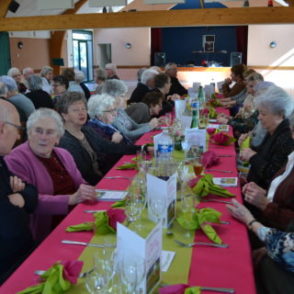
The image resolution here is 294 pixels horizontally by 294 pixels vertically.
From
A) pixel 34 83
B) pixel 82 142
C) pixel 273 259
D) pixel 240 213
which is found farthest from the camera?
pixel 34 83

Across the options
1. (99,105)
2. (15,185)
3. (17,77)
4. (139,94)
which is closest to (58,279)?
(15,185)

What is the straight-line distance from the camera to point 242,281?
1.37 m

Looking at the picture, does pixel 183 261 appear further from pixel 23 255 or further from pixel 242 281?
pixel 23 255

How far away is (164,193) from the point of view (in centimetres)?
168

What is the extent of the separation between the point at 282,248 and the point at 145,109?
326cm

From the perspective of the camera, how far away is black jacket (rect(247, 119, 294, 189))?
280 cm

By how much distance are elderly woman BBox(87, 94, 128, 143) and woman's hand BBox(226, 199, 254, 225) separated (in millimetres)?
1839

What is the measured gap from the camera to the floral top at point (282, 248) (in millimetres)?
1674

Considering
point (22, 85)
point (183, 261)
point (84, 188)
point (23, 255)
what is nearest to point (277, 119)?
point (84, 188)

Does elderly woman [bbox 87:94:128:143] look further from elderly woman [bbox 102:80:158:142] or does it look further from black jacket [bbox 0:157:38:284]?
black jacket [bbox 0:157:38:284]

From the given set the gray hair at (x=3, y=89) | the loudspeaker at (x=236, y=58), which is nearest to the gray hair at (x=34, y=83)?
the gray hair at (x=3, y=89)

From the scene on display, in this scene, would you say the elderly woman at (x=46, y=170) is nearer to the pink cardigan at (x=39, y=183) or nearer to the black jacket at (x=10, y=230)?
the pink cardigan at (x=39, y=183)

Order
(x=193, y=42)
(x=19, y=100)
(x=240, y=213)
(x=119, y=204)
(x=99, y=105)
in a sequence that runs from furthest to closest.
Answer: (x=193, y=42) < (x=19, y=100) < (x=99, y=105) < (x=119, y=204) < (x=240, y=213)

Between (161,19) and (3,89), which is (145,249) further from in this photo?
(161,19)
